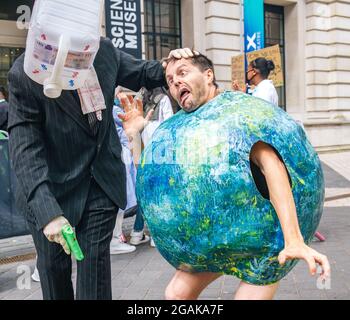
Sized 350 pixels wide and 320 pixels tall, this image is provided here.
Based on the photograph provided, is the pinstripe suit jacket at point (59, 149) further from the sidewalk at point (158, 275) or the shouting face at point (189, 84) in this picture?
the sidewalk at point (158, 275)

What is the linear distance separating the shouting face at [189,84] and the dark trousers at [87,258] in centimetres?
65

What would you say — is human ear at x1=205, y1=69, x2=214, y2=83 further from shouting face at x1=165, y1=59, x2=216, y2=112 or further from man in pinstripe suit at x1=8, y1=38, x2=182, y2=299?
man in pinstripe suit at x1=8, y1=38, x2=182, y2=299

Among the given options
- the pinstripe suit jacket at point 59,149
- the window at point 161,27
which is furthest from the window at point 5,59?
the pinstripe suit jacket at point 59,149

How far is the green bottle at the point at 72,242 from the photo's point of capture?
2.02 m

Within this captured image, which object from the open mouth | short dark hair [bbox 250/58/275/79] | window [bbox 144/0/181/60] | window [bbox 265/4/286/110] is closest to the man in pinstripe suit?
the open mouth

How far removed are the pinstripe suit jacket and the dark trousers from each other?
0.05m

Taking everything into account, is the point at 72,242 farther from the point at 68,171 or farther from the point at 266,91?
the point at 266,91

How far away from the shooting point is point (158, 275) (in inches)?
186

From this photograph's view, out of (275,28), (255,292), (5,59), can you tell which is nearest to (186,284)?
(255,292)

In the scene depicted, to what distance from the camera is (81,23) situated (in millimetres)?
2082

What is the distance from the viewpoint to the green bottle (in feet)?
6.64

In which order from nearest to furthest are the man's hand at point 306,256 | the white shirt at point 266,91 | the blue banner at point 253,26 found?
the man's hand at point 306,256
the white shirt at point 266,91
the blue banner at point 253,26

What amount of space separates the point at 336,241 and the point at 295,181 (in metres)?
4.15

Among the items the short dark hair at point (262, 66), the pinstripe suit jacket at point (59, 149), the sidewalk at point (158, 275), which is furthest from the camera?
the short dark hair at point (262, 66)
